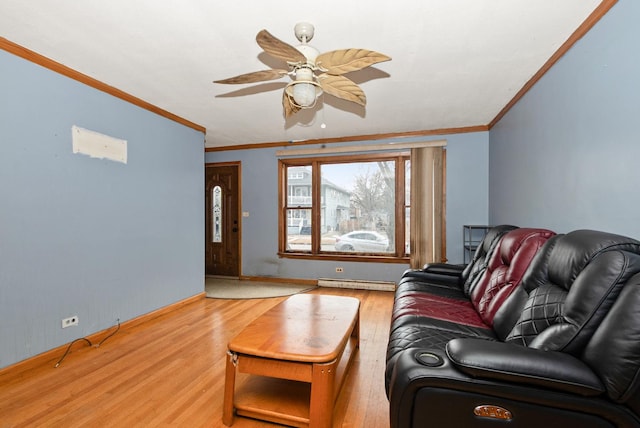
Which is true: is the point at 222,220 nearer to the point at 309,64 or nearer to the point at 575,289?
the point at 309,64

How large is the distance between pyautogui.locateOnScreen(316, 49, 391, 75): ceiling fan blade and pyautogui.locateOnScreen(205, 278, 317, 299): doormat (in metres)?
3.32

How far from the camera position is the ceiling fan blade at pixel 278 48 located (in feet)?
4.81

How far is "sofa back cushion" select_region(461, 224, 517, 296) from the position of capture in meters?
2.63

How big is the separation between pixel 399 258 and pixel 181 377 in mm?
3314

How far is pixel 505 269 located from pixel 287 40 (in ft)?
7.42

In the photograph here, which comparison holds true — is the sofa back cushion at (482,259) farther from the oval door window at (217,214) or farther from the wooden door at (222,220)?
the oval door window at (217,214)

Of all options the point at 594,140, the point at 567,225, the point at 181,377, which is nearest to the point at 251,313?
the point at 181,377

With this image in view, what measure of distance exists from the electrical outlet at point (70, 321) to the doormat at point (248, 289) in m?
1.76

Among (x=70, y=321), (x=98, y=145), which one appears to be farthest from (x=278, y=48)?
(x=70, y=321)

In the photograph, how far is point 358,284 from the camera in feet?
15.3

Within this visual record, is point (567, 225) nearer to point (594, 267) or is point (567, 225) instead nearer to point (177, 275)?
point (594, 267)

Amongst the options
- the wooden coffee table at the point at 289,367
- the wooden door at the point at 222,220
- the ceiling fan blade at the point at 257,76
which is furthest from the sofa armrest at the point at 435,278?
the wooden door at the point at 222,220

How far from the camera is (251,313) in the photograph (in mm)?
3564

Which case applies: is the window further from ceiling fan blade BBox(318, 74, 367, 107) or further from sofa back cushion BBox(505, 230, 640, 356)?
sofa back cushion BBox(505, 230, 640, 356)
